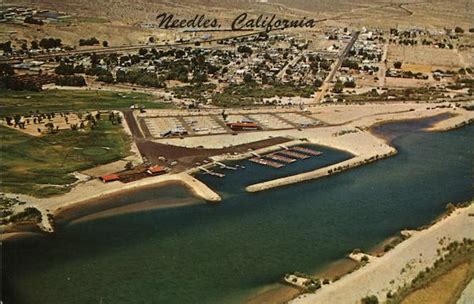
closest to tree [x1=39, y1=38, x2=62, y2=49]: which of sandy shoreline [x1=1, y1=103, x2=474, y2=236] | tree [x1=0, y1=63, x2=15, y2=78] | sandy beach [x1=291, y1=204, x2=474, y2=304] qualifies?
tree [x1=0, y1=63, x2=15, y2=78]

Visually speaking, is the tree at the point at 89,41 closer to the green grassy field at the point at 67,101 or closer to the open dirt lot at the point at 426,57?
the green grassy field at the point at 67,101

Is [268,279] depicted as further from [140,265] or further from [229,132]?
[229,132]

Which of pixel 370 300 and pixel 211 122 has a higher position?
pixel 211 122

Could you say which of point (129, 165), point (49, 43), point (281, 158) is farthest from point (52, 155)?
point (49, 43)

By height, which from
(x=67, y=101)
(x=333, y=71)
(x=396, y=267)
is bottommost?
(x=396, y=267)

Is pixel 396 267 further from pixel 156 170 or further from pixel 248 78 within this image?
pixel 248 78

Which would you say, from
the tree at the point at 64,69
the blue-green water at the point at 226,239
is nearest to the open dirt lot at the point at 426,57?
the tree at the point at 64,69

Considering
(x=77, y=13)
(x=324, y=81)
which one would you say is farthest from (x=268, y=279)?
(x=77, y=13)
